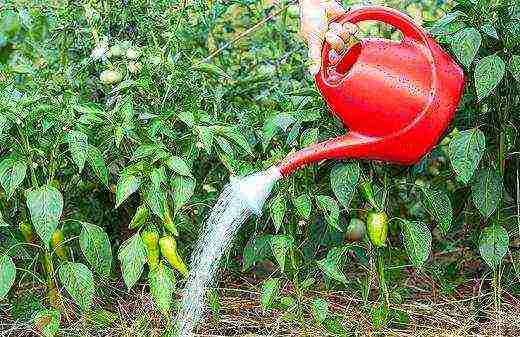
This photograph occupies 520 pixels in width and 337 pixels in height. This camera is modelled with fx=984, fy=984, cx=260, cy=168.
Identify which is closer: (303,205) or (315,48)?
(315,48)

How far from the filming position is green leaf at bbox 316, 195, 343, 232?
7.36 ft

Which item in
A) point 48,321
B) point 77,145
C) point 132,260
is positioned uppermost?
point 77,145

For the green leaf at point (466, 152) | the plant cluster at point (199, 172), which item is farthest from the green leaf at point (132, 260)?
the green leaf at point (466, 152)

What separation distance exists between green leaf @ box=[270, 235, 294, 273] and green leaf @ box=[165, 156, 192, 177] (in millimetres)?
258

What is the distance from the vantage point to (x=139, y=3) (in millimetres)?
2605

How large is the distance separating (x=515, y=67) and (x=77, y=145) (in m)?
0.98

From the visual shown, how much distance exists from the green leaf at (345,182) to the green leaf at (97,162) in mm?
523

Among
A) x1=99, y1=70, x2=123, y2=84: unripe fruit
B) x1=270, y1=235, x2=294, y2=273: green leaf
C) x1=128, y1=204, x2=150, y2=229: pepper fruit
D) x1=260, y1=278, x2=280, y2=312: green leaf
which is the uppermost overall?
x1=99, y1=70, x2=123, y2=84: unripe fruit

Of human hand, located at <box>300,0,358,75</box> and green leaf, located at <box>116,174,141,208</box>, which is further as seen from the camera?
green leaf, located at <box>116,174,141,208</box>

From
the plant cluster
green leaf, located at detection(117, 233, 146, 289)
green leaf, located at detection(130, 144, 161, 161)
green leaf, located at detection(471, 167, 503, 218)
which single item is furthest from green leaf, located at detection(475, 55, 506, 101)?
green leaf, located at detection(117, 233, 146, 289)

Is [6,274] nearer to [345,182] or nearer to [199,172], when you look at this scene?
[199,172]

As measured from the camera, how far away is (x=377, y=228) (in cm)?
226

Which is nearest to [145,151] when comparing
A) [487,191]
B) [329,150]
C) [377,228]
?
[329,150]

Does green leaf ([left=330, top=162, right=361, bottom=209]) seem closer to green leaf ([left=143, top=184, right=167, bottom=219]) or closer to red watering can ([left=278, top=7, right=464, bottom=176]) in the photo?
red watering can ([left=278, top=7, right=464, bottom=176])
